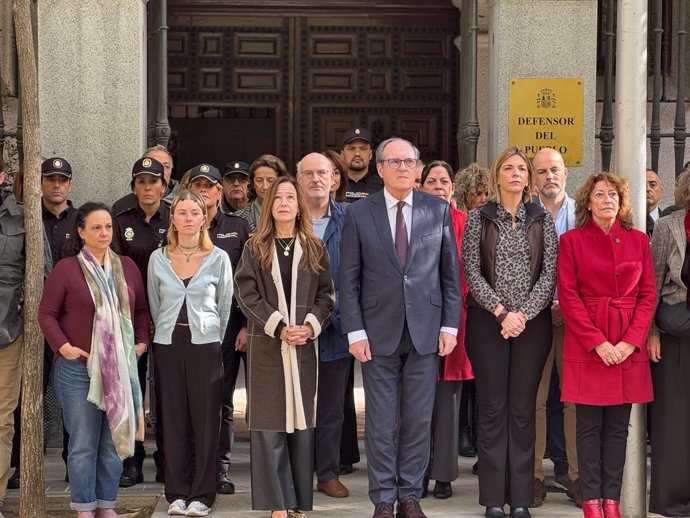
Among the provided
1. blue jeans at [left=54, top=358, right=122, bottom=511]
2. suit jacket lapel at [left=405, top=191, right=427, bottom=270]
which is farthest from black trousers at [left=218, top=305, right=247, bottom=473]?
suit jacket lapel at [left=405, top=191, right=427, bottom=270]

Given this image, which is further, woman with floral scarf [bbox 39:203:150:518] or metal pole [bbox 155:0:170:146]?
metal pole [bbox 155:0:170:146]

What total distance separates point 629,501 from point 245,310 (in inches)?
92.5

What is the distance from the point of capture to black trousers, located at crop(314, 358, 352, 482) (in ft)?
24.1

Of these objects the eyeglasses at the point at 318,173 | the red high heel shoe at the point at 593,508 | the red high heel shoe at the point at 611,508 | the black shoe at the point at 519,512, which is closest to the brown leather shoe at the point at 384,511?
the black shoe at the point at 519,512

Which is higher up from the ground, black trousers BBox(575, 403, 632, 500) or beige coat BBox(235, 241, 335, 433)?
beige coat BBox(235, 241, 335, 433)

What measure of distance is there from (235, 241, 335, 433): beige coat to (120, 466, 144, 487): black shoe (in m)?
1.28

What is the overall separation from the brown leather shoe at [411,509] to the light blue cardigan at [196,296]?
1380mm

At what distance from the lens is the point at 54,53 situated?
8867 mm

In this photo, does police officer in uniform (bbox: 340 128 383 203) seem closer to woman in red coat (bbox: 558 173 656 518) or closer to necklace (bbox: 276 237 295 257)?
necklace (bbox: 276 237 295 257)

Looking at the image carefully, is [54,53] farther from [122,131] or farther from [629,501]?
[629,501]

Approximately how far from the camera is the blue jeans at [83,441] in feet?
22.0

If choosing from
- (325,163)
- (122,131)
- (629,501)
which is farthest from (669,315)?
(122,131)

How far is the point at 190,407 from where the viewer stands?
704 centimetres

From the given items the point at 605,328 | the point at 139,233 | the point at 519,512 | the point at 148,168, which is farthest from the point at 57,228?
the point at 605,328
